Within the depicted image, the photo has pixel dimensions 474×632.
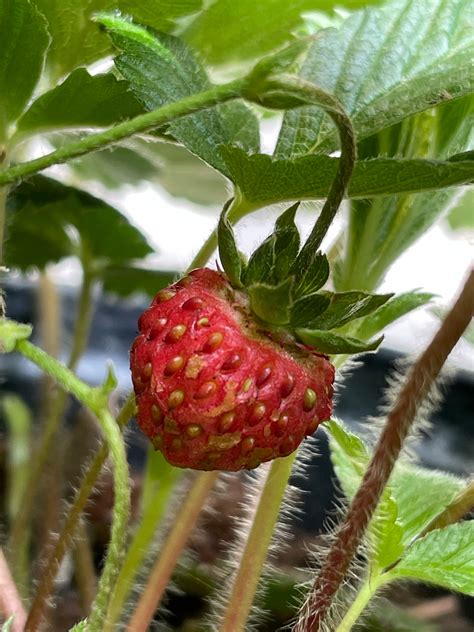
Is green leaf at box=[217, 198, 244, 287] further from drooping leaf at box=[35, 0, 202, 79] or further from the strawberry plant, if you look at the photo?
drooping leaf at box=[35, 0, 202, 79]

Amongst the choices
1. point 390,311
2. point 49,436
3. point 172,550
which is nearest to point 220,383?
point 390,311

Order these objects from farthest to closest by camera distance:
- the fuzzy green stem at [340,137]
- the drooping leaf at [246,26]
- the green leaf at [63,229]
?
the green leaf at [63,229]
the drooping leaf at [246,26]
the fuzzy green stem at [340,137]

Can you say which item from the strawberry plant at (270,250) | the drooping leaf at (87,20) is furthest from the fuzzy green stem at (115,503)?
the drooping leaf at (87,20)

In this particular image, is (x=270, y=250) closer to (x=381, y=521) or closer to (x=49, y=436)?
(x=381, y=521)

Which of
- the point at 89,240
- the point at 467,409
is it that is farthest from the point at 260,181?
the point at 467,409

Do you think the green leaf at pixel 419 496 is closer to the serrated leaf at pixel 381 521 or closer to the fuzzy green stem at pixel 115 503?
the serrated leaf at pixel 381 521

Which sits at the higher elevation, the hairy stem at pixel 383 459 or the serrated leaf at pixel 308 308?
the serrated leaf at pixel 308 308
